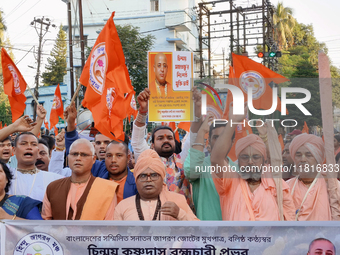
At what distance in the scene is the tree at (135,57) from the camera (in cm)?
1881

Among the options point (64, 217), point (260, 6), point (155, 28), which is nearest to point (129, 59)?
point (260, 6)

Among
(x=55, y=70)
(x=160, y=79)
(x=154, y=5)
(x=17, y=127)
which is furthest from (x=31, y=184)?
(x=55, y=70)

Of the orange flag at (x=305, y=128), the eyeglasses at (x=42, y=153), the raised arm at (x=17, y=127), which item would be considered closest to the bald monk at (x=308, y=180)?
the orange flag at (x=305, y=128)

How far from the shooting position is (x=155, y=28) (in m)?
29.3

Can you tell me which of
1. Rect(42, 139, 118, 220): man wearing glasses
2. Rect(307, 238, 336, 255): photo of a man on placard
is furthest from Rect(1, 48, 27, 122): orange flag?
Rect(307, 238, 336, 255): photo of a man on placard

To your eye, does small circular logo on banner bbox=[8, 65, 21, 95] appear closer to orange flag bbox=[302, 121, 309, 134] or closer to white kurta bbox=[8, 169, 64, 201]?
white kurta bbox=[8, 169, 64, 201]

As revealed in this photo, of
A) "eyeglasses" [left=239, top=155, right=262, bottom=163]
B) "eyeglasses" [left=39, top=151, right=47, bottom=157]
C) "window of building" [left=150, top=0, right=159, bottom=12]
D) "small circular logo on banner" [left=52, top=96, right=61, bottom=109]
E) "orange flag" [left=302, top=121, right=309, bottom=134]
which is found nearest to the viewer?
"eyeglasses" [left=239, top=155, right=262, bottom=163]

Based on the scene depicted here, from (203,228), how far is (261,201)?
58cm

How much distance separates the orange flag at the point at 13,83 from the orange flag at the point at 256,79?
9.79 feet

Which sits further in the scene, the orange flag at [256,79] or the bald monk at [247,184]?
the orange flag at [256,79]

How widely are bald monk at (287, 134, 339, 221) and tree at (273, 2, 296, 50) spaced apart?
105 ft

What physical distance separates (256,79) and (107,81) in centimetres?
153

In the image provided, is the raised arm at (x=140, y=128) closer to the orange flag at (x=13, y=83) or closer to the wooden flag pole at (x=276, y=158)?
the wooden flag pole at (x=276, y=158)

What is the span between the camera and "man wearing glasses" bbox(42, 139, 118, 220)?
3.22 meters
